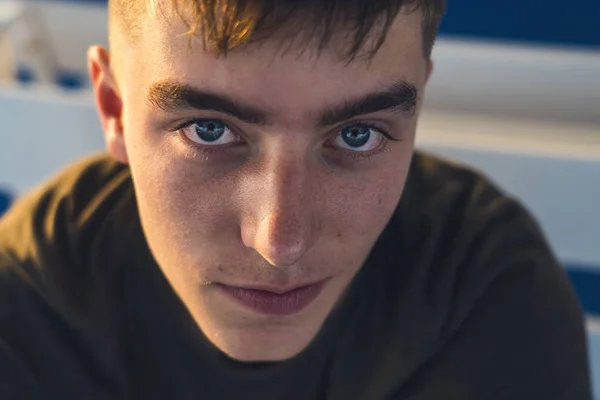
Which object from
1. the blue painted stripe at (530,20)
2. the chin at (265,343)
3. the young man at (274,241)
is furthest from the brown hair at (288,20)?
the blue painted stripe at (530,20)

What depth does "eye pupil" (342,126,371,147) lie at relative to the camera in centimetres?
56

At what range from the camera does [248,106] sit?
512mm

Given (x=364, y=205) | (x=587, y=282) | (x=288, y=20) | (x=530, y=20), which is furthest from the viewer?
(x=587, y=282)

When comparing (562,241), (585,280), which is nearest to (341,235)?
(562,241)

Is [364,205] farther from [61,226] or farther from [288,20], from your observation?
[61,226]

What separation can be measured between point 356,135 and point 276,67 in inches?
3.6

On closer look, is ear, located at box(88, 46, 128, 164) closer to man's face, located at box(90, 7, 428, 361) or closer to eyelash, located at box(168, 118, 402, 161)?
man's face, located at box(90, 7, 428, 361)

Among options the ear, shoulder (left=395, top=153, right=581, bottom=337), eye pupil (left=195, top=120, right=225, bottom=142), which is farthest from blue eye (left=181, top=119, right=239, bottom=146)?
shoulder (left=395, top=153, right=581, bottom=337)

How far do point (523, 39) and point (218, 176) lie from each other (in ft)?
1.97

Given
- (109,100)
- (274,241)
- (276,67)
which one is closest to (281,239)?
(274,241)

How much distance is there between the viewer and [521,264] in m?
0.71

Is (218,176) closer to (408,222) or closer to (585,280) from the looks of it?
(408,222)

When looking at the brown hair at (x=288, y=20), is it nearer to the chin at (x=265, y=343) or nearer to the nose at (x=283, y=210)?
the nose at (x=283, y=210)

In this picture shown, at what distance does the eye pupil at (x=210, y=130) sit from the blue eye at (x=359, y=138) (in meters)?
0.08
